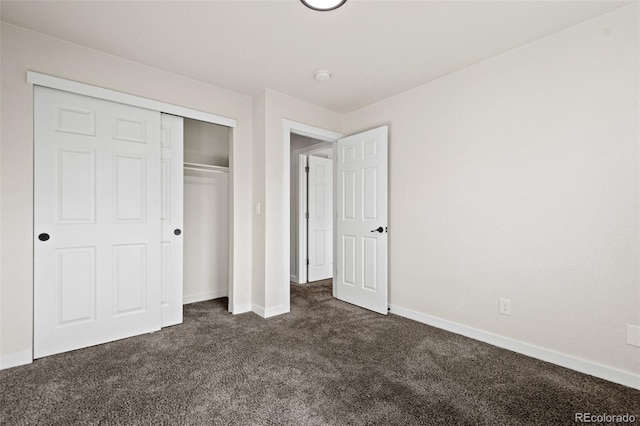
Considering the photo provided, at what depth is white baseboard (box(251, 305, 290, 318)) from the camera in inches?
129

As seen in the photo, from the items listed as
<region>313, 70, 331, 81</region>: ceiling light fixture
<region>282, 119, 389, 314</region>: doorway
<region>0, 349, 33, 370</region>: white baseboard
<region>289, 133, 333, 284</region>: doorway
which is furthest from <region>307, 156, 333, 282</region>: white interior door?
<region>0, 349, 33, 370</region>: white baseboard

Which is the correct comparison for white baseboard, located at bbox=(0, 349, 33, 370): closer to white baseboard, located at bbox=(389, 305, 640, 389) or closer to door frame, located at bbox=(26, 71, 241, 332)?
door frame, located at bbox=(26, 71, 241, 332)

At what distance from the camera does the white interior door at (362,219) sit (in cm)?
345

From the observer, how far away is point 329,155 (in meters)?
5.21

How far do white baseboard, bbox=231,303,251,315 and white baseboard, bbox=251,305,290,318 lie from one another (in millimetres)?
58

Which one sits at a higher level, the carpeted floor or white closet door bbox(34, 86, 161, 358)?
white closet door bbox(34, 86, 161, 358)

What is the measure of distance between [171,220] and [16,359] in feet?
4.86

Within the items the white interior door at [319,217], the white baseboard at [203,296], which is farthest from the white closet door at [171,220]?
the white interior door at [319,217]

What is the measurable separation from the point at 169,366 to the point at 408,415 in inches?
65.5

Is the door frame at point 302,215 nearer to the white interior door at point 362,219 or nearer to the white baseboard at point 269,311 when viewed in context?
the white interior door at point 362,219

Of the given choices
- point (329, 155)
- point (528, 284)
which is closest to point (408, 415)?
point (528, 284)

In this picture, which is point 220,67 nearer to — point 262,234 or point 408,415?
point 262,234

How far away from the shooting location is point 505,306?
256cm

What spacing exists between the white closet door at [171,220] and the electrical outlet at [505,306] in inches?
118
